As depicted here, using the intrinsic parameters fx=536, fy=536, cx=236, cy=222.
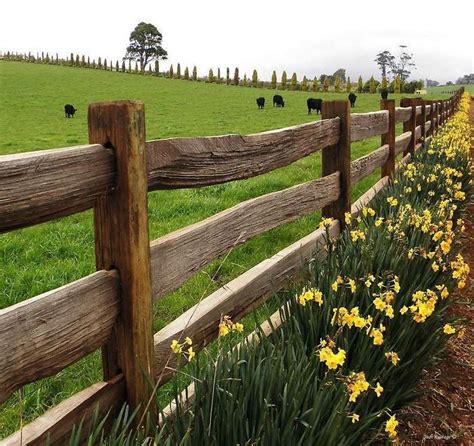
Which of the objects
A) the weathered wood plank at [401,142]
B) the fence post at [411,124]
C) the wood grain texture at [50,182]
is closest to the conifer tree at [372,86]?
the fence post at [411,124]

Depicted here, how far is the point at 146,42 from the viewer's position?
101 metres

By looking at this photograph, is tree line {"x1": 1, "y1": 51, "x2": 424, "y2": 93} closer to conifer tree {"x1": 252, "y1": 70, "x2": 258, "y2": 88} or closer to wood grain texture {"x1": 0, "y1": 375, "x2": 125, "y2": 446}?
conifer tree {"x1": 252, "y1": 70, "x2": 258, "y2": 88}

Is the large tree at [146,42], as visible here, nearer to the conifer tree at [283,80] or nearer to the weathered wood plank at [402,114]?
the conifer tree at [283,80]

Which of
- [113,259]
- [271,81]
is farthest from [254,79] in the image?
[113,259]

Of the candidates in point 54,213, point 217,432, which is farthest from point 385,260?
point 54,213

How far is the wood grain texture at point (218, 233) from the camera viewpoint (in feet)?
6.88

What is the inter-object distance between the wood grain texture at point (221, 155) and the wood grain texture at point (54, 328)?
0.46 m

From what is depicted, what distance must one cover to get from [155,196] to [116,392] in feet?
20.6

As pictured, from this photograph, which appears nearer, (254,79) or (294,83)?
(294,83)

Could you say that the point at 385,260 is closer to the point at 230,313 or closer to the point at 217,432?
the point at 230,313

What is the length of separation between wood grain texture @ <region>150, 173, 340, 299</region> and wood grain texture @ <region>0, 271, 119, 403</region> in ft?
0.88

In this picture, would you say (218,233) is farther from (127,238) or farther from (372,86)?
(372,86)

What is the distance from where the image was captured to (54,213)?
5.20ft

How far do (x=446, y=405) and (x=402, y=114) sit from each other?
18.1 feet
